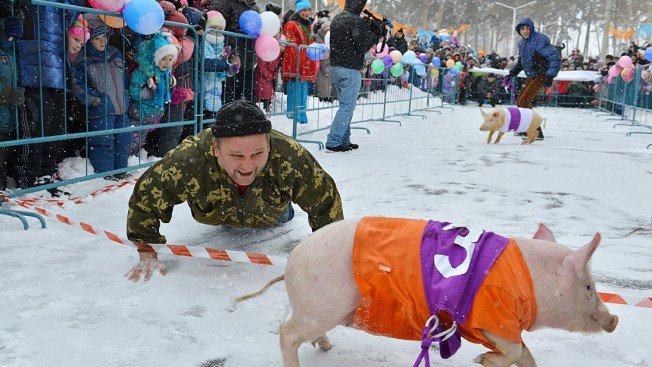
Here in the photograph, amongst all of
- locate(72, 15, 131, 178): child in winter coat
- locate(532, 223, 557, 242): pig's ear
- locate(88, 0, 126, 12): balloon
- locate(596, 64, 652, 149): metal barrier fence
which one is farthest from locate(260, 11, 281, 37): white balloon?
locate(596, 64, 652, 149): metal barrier fence

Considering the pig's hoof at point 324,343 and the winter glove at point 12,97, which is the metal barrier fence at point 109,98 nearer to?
the winter glove at point 12,97

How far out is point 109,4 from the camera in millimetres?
4469

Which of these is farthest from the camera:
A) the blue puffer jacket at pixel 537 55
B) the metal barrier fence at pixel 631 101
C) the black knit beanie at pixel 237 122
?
the metal barrier fence at pixel 631 101

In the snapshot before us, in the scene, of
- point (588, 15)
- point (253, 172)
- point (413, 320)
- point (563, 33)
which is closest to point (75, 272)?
point (253, 172)

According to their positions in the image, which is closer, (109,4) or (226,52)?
(109,4)

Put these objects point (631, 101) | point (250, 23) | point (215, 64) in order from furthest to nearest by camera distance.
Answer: point (631, 101) → point (250, 23) → point (215, 64)

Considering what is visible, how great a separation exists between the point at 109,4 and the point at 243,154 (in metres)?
2.67

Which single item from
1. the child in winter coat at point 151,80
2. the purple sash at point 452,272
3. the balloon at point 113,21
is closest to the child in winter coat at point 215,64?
the child in winter coat at point 151,80

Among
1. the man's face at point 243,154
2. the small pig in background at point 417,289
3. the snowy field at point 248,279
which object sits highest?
the man's face at point 243,154

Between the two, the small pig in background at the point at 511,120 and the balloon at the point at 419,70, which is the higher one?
the balloon at the point at 419,70

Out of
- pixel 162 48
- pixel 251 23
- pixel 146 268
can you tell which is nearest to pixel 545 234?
pixel 146 268

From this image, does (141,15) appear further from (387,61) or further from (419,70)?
(419,70)

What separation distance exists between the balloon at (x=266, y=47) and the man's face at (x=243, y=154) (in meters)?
4.23

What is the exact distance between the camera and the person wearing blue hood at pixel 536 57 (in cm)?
932
